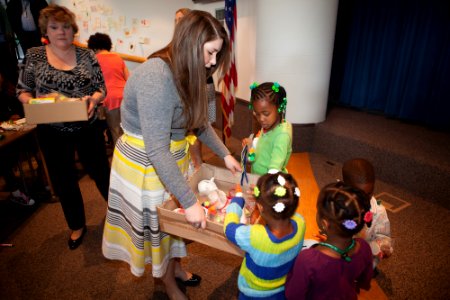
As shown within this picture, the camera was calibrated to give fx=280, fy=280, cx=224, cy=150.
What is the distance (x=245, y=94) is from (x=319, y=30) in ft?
4.45

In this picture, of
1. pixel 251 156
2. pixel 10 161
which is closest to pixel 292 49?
pixel 251 156

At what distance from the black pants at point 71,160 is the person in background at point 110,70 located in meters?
1.27

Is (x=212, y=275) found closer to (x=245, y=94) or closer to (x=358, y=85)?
(x=245, y=94)

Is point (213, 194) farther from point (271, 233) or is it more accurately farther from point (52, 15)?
point (52, 15)

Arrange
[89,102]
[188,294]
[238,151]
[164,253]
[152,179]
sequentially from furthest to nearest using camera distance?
[238,151]
[89,102]
[188,294]
[164,253]
[152,179]

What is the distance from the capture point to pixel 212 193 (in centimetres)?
137

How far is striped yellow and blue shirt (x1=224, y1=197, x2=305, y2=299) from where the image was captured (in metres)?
0.98

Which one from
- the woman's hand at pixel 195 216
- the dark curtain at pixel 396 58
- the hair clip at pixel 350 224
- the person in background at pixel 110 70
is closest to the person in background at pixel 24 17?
the person in background at pixel 110 70

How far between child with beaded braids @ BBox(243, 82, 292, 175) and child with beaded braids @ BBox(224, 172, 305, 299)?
512mm

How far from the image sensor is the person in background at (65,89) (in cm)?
173

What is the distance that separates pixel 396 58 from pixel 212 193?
130 inches

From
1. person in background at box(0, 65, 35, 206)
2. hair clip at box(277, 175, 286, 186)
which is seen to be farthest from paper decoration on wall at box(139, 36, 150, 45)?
hair clip at box(277, 175, 286, 186)

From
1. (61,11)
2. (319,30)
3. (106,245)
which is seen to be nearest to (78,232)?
(106,245)

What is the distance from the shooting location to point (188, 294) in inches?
67.0
